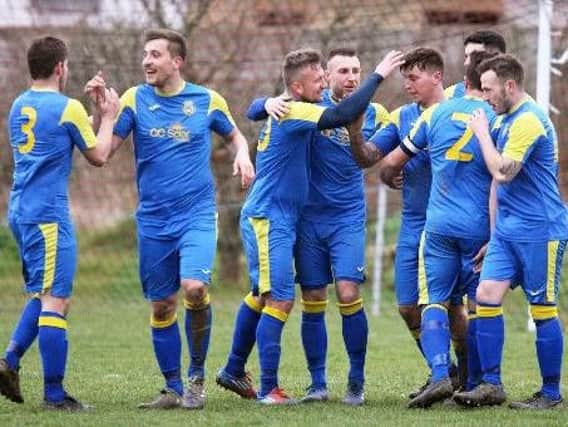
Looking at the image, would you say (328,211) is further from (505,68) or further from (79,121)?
(79,121)

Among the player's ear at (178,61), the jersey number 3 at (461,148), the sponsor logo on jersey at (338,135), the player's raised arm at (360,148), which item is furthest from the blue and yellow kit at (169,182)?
the jersey number 3 at (461,148)

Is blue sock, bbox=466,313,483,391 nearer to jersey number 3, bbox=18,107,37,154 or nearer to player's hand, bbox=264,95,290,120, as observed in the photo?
player's hand, bbox=264,95,290,120

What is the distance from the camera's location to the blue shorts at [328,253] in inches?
343

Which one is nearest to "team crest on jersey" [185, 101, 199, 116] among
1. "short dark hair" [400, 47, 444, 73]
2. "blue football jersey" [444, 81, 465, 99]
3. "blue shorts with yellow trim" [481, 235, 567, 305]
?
"short dark hair" [400, 47, 444, 73]

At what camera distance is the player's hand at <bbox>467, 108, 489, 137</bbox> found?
26.0 ft

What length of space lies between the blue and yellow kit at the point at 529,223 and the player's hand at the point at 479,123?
142mm

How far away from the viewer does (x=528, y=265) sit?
8016 millimetres

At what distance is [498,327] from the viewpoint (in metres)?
8.09

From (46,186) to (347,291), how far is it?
199 centimetres

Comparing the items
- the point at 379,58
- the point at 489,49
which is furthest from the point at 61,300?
the point at 379,58

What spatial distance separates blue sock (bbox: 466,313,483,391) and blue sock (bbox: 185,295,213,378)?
5.31ft

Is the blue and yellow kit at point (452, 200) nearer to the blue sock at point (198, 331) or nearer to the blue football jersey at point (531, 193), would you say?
the blue football jersey at point (531, 193)

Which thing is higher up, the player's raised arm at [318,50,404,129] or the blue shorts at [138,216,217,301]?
the player's raised arm at [318,50,404,129]

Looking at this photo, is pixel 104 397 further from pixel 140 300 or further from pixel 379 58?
pixel 140 300
